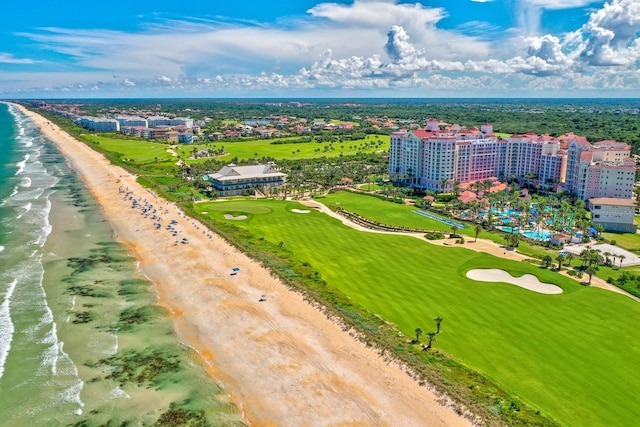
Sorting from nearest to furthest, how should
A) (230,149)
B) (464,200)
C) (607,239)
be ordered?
(607,239)
(464,200)
(230,149)

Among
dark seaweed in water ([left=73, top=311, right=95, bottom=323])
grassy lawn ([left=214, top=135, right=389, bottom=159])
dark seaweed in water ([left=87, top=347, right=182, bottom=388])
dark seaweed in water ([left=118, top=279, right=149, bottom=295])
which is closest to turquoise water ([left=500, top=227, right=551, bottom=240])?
dark seaweed in water ([left=118, top=279, right=149, bottom=295])

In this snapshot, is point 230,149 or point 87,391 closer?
point 87,391

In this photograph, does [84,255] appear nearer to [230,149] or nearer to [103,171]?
[103,171]

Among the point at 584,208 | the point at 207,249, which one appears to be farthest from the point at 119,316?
the point at 584,208

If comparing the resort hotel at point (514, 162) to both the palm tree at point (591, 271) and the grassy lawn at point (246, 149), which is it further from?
the grassy lawn at point (246, 149)

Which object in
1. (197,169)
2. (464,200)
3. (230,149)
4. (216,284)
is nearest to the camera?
(216,284)

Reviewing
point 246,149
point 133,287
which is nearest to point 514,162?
point 246,149

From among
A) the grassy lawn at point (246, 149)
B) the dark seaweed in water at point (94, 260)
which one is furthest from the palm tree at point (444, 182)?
the dark seaweed in water at point (94, 260)

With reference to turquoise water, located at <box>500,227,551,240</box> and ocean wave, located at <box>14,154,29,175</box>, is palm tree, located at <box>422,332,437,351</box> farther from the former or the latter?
ocean wave, located at <box>14,154,29,175</box>
